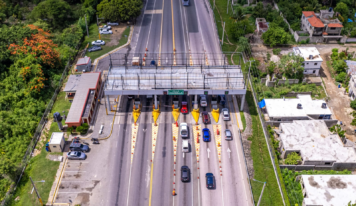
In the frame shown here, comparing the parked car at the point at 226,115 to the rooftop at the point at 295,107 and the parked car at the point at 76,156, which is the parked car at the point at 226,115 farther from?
the parked car at the point at 76,156

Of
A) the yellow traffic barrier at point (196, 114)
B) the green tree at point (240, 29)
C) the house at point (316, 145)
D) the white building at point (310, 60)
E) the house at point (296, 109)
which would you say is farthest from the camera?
the green tree at point (240, 29)

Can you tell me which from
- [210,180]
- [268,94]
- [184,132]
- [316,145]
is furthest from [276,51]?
[210,180]

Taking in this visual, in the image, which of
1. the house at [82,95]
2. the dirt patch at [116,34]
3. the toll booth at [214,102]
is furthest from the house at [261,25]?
the house at [82,95]

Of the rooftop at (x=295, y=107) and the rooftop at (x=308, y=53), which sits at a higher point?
the rooftop at (x=308, y=53)

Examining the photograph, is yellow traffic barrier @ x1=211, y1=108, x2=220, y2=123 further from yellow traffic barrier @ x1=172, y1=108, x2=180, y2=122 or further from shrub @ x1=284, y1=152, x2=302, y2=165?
shrub @ x1=284, y1=152, x2=302, y2=165

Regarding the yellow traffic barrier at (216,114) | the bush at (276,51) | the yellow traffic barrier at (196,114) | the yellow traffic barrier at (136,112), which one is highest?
the bush at (276,51)

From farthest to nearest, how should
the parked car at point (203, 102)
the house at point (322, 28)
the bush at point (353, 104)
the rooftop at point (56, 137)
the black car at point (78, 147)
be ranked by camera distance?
the house at point (322, 28) < the bush at point (353, 104) < the parked car at point (203, 102) < the black car at point (78, 147) < the rooftop at point (56, 137)

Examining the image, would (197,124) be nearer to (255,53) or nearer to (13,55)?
(255,53)
